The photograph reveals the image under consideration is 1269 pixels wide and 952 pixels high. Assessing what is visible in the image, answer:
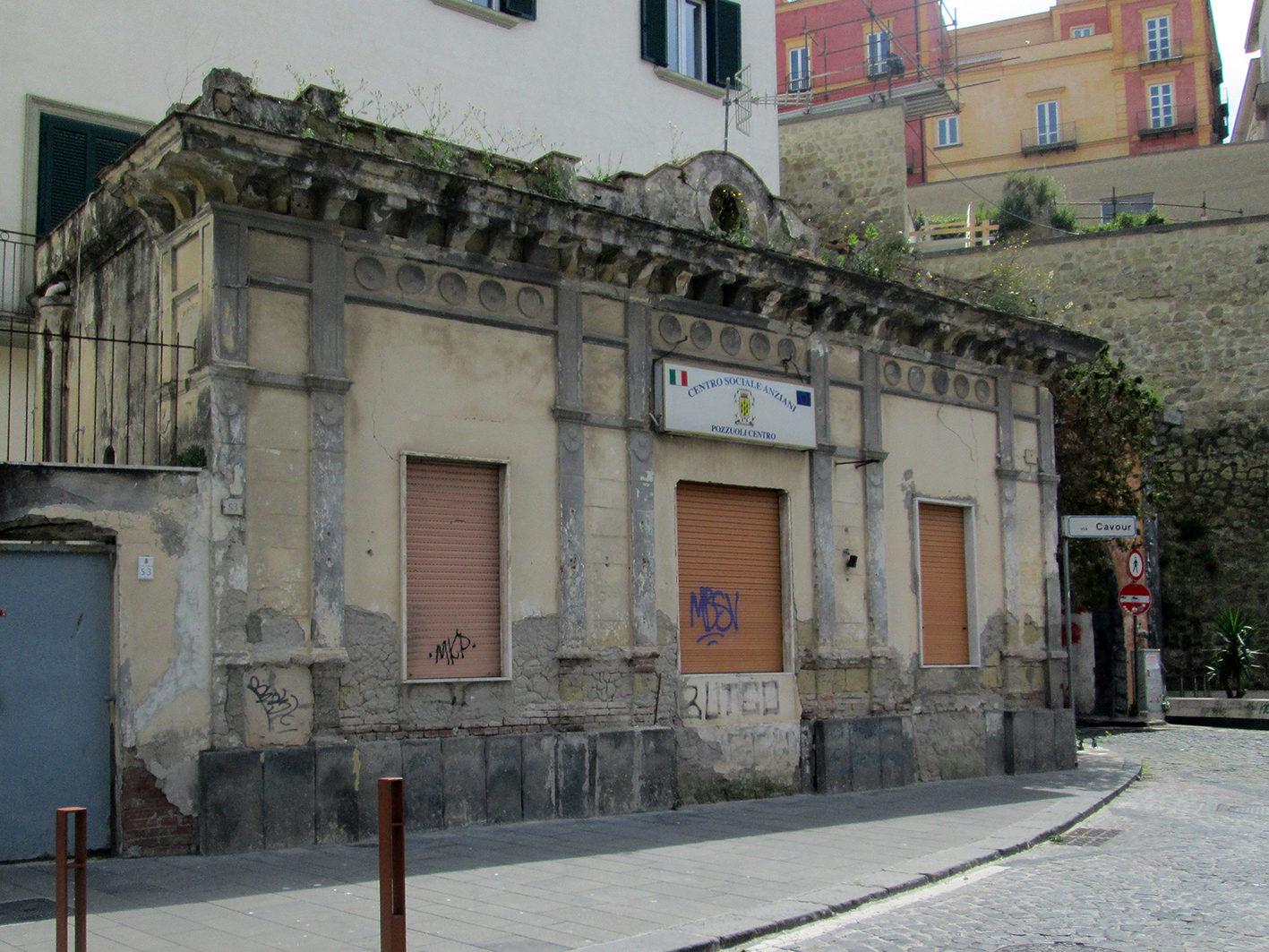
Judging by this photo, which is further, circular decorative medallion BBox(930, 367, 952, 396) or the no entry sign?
the no entry sign

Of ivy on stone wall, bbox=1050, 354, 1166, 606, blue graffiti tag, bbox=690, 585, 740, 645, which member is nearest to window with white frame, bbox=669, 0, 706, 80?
ivy on stone wall, bbox=1050, 354, 1166, 606

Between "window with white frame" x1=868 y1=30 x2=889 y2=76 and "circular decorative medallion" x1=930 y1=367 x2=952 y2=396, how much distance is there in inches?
1084

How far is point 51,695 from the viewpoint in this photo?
8.82m

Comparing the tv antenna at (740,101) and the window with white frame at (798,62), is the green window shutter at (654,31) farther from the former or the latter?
the window with white frame at (798,62)

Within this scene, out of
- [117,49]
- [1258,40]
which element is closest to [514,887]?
[117,49]

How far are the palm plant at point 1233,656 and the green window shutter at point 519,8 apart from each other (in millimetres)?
17675

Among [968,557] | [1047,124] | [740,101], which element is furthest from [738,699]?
[1047,124]

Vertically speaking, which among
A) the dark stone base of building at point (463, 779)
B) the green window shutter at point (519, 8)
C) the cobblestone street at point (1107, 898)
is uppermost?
the green window shutter at point (519, 8)

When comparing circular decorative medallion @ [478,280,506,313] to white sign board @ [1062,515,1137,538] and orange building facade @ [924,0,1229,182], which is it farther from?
orange building facade @ [924,0,1229,182]

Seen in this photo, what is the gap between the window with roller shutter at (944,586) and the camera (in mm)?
15070

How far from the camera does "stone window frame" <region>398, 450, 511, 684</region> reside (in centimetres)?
1041

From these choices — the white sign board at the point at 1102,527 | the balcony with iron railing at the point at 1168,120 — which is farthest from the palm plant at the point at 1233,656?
the balcony with iron railing at the point at 1168,120

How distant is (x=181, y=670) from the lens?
9.18 metres

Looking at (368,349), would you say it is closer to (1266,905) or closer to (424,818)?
(424,818)
